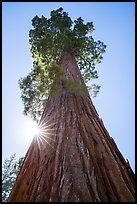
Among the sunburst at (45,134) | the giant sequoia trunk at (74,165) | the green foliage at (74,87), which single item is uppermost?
the green foliage at (74,87)

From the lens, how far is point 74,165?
3.84 meters

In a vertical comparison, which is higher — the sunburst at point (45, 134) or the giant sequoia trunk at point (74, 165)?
the sunburst at point (45, 134)

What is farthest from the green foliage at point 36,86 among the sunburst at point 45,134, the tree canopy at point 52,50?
the sunburst at point 45,134

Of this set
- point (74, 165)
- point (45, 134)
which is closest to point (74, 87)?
point (45, 134)

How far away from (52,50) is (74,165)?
7.84 meters

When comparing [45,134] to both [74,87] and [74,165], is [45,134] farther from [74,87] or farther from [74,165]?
[74,87]

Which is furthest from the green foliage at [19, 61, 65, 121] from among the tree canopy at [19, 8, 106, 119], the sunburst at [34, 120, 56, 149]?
the sunburst at [34, 120, 56, 149]

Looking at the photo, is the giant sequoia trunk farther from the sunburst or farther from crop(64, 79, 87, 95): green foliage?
crop(64, 79, 87, 95): green foliage

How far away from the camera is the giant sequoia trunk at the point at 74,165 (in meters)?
3.42

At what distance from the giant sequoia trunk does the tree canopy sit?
297 centimetres

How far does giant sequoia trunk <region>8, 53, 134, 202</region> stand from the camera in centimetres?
342

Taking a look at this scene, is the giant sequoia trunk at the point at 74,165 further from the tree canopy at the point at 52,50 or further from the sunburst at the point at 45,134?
the tree canopy at the point at 52,50

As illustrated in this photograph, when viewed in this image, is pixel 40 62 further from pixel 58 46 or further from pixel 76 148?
pixel 76 148

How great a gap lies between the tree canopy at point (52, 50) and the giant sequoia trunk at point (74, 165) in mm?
2969
